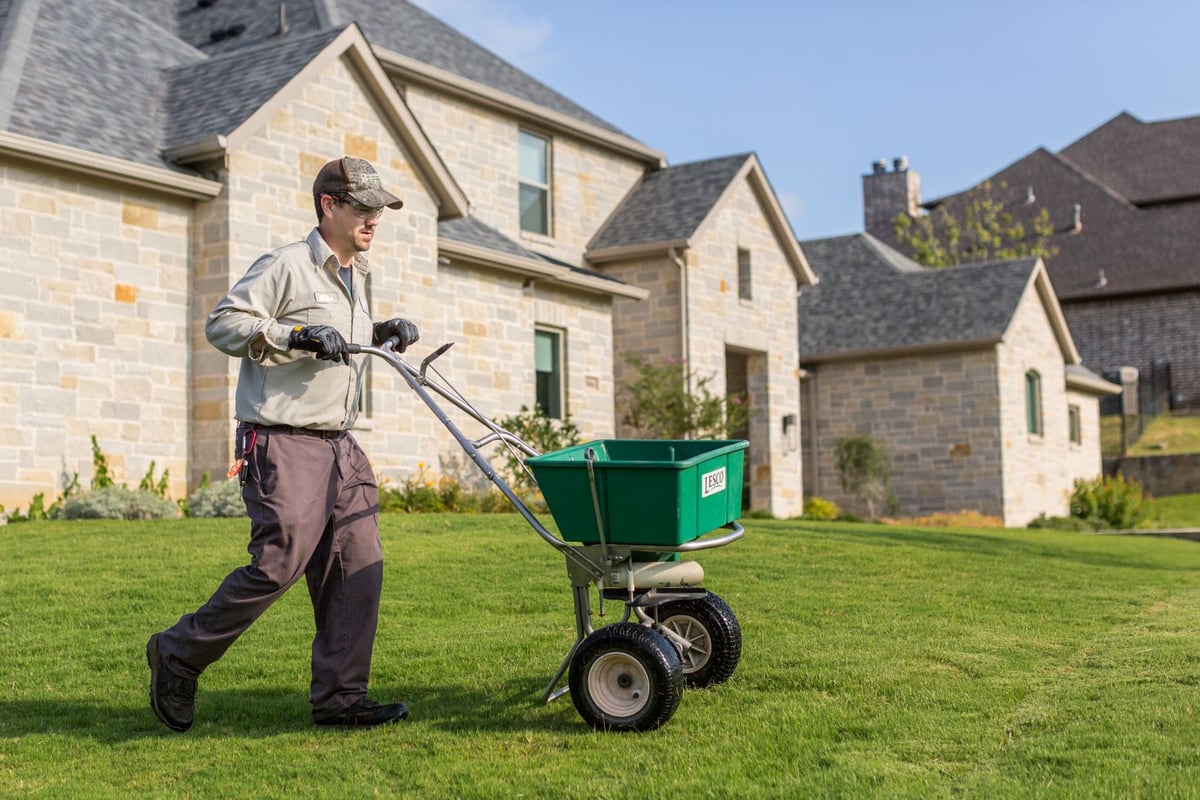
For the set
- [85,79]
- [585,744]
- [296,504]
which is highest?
[85,79]

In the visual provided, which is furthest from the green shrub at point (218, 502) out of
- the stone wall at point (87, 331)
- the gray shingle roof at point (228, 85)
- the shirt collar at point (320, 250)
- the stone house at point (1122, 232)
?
the stone house at point (1122, 232)

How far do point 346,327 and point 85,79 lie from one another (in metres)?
10.8

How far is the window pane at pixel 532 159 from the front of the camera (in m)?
21.7

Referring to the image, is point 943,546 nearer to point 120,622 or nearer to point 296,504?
point 120,622

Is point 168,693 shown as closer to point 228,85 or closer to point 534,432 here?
point 228,85

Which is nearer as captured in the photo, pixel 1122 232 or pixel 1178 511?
pixel 1178 511

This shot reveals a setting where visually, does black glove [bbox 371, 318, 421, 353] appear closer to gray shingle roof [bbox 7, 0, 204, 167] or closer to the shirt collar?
the shirt collar

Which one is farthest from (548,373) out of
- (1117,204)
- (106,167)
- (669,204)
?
(1117,204)

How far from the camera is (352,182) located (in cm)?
557

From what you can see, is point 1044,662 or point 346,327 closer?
point 346,327

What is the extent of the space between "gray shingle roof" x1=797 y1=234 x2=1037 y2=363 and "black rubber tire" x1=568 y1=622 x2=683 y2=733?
21.2 m

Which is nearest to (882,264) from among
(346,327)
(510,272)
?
(510,272)

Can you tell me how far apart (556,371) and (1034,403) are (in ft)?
42.8

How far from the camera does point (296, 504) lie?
5.35 metres
